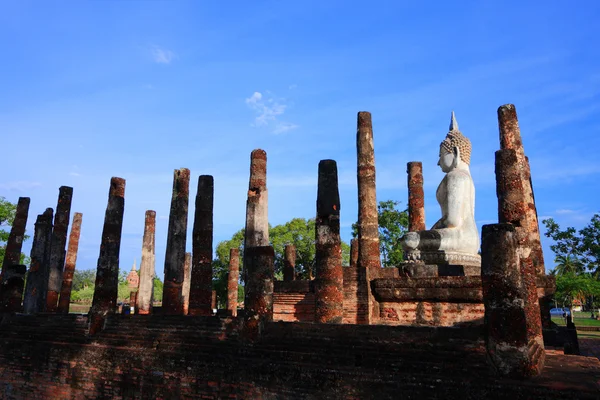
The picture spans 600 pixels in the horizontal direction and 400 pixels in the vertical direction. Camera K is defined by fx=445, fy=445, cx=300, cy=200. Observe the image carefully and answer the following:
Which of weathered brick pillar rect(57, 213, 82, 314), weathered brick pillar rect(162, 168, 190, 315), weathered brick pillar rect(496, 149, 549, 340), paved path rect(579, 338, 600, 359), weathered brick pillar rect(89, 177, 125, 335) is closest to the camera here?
weathered brick pillar rect(496, 149, 549, 340)

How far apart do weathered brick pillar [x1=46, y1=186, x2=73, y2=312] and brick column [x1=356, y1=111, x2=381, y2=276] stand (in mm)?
10856

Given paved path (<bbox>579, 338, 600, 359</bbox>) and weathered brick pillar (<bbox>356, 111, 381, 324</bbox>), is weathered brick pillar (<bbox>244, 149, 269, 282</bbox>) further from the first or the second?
paved path (<bbox>579, 338, 600, 359</bbox>)

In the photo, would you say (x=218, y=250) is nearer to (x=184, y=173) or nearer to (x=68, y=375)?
(x=184, y=173)

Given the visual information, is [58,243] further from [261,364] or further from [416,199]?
[261,364]

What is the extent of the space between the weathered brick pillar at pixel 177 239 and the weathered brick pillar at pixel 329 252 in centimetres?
583

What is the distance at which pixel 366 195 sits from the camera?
12469 mm

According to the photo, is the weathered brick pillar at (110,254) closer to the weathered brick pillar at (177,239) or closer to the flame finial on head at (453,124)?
the weathered brick pillar at (177,239)

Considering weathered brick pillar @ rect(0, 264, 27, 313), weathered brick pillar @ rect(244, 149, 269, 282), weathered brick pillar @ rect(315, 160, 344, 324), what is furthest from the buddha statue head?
weathered brick pillar @ rect(0, 264, 27, 313)

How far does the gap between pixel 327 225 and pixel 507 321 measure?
3976mm

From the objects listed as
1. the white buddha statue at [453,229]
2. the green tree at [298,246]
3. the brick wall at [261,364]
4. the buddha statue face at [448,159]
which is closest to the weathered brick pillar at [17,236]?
the brick wall at [261,364]

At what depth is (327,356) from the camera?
602 centimetres

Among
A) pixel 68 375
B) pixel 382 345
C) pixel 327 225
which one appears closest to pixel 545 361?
pixel 382 345

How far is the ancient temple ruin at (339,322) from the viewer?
5188 mm

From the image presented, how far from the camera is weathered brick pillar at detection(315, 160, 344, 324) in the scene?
8.39 metres
